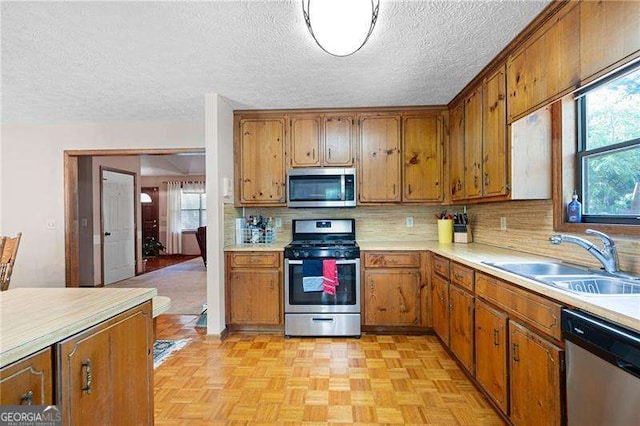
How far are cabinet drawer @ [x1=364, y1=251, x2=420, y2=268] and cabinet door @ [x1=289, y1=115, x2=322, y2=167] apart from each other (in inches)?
44.2

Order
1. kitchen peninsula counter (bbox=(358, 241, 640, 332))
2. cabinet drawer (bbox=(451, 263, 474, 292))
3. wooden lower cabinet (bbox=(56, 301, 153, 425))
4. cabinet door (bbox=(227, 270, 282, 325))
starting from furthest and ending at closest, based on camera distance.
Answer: cabinet door (bbox=(227, 270, 282, 325)) → cabinet drawer (bbox=(451, 263, 474, 292)) → kitchen peninsula counter (bbox=(358, 241, 640, 332)) → wooden lower cabinet (bbox=(56, 301, 153, 425))

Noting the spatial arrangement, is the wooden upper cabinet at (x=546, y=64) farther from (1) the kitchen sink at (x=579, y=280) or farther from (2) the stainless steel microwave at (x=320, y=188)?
(2) the stainless steel microwave at (x=320, y=188)

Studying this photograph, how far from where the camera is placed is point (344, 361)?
8.76ft

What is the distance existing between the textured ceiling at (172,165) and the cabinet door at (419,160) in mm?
6094

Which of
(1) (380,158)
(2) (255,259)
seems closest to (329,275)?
(2) (255,259)

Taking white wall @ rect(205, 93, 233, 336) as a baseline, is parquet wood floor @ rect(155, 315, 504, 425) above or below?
below

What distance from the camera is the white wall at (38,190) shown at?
4156mm

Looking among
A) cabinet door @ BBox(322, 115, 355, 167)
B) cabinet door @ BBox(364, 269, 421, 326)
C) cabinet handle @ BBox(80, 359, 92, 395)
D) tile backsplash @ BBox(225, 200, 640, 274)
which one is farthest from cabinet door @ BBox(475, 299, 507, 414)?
cabinet door @ BBox(322, 115, 355, 167)

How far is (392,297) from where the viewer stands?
321cm

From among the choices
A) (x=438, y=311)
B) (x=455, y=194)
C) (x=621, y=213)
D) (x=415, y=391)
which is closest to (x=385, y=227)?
(x=455, y=194)

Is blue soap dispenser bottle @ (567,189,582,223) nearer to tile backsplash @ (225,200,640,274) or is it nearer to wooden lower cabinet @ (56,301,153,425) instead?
tile backsplash @ (225,200,640,274)

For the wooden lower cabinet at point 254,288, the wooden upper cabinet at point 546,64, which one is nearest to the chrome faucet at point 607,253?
the wooden upper cabinet at point 546,64

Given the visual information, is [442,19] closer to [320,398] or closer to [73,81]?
[320,398]

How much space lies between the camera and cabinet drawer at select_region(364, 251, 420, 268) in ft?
10.4
